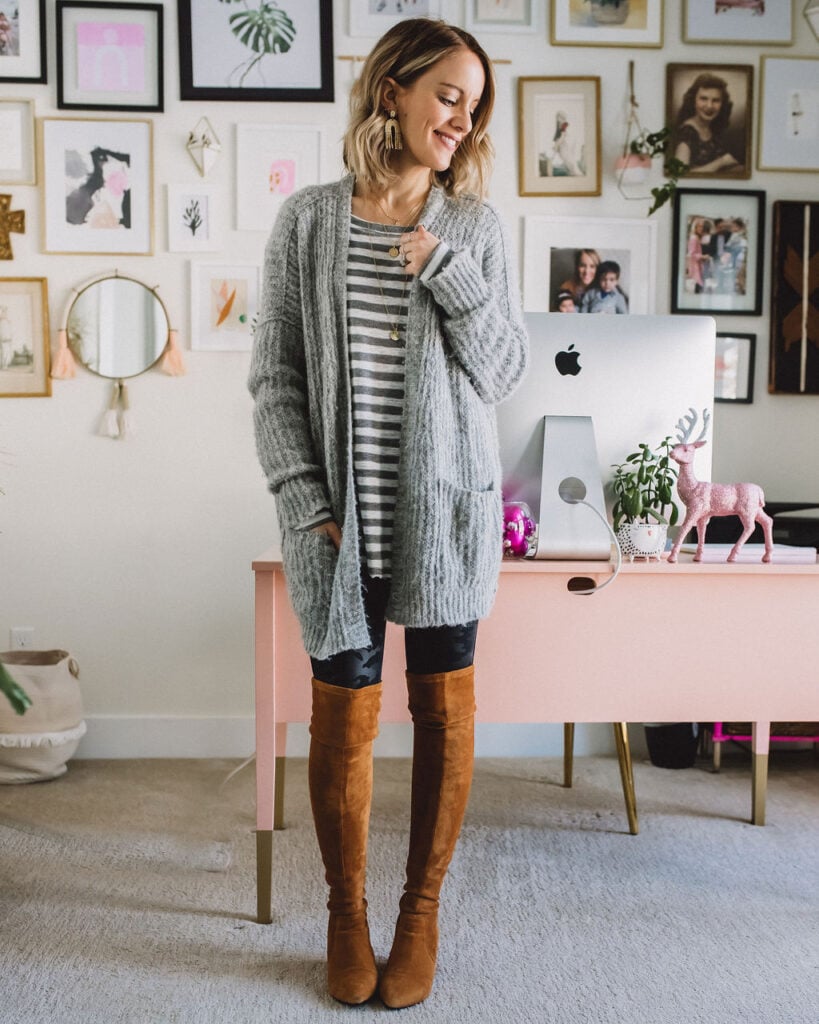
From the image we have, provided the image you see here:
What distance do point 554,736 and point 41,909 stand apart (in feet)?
4.76

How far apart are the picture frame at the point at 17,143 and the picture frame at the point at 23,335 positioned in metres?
0.28

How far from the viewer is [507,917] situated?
1.65 m

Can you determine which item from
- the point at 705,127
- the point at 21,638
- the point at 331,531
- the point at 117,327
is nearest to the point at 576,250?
the point at 705,127

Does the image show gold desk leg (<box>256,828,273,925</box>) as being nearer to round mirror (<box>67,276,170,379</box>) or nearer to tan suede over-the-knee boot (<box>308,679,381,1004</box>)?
tan suede over-the-knee boot (<box>308,679,381,1004</box>)

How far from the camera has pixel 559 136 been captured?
101 inches

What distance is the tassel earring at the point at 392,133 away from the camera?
1376mm

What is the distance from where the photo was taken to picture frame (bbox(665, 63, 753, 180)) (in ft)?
8.39

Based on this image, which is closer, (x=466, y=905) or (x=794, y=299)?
(x=466, y=905)

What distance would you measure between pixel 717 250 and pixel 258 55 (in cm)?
138

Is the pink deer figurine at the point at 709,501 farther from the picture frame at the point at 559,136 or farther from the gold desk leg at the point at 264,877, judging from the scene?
the picture frame at the point at 559,136

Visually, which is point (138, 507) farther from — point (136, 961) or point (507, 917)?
point (507, 917)

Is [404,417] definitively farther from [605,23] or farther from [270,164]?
[605,23]

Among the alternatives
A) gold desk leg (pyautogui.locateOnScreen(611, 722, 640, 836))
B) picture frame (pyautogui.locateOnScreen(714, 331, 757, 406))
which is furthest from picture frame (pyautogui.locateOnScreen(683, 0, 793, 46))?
gold desk leg (pyautogui.locateOnScreen(611, 722, 640, 836))

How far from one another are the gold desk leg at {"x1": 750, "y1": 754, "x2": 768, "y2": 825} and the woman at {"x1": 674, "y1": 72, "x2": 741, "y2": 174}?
1.62 metres
